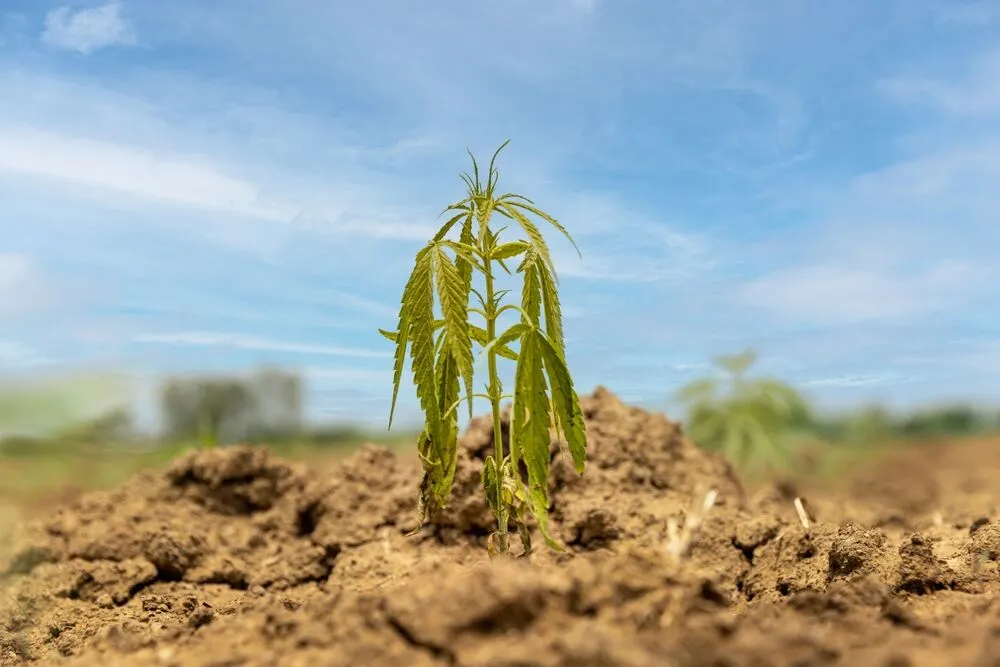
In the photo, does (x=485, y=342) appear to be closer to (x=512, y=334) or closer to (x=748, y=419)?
(x=512, y=334)

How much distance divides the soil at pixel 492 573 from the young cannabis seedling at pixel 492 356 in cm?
46

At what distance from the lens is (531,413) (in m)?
3.27

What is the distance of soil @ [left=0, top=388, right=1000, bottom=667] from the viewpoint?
2.29 m

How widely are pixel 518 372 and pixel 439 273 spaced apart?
1.70 feet

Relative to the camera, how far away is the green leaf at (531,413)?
3.23m

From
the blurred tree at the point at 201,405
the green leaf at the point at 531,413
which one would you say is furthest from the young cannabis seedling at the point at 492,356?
the blurred tree at the point at 201,405

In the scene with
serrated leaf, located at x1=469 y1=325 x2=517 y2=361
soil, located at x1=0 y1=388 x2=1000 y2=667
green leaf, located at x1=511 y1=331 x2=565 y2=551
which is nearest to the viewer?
soil, located at x1=0 y1=388 x2=1000 y2=667

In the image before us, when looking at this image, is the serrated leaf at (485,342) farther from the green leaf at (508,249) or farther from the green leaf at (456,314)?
the green leaf at (508,249)

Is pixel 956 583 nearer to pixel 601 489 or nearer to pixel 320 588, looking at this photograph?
pixel 601 489

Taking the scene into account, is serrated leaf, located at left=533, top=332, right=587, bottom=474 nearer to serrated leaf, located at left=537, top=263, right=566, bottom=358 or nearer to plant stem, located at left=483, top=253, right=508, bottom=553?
serrated leaf, located at left=537, top=263, right=566, bottom=358

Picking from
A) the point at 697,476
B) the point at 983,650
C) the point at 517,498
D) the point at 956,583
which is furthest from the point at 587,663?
the point at 697,476

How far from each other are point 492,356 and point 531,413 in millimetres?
428

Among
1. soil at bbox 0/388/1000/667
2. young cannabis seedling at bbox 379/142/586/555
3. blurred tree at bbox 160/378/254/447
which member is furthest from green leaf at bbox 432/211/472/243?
blurred tree at bbox 160/378/254/447

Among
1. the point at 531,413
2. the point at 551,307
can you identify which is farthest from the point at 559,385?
the point at 551,307
